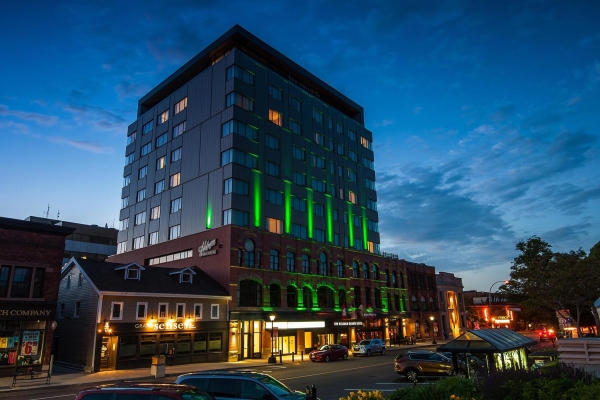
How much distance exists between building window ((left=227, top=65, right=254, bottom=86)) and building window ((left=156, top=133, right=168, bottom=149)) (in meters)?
15.8

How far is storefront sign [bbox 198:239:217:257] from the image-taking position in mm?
49406

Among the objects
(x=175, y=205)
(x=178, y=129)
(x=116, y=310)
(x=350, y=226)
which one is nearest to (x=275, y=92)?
(x=178, y=129)

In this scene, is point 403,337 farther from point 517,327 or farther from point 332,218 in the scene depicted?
point 517,327

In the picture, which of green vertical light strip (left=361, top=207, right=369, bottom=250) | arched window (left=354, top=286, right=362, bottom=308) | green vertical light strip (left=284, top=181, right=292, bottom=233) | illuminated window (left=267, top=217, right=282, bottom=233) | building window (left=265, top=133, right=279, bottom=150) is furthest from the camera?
green vertical light strip (left=361, top=207, right=369, bottom=250)

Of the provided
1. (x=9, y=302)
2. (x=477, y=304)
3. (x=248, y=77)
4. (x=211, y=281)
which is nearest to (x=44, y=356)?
(x=9, y=302)

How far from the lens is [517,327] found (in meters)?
124

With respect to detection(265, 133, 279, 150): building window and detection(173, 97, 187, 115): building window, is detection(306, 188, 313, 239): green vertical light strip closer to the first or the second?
detection(265, 133, 279, 150): building window

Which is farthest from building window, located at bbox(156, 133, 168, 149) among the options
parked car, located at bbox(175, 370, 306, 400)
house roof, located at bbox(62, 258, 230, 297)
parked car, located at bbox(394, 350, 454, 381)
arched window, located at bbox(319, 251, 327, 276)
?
parked car, located at bbox(175, 370, 306, 400)

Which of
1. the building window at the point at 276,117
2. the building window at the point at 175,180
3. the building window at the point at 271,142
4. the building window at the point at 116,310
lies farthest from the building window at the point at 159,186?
the building window at the point at 116,310

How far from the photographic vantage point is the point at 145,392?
10.1 metres

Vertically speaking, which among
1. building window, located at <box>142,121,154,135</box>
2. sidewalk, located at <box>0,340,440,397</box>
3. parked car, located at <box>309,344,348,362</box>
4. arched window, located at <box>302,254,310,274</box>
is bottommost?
sidewalk, located at <box>0,340,440,397</box>

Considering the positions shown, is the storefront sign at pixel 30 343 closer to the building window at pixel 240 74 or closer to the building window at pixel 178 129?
the building window at pixel 178 129

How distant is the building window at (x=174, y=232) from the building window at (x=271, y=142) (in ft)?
52.9

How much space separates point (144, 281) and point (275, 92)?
31909 millimetres
